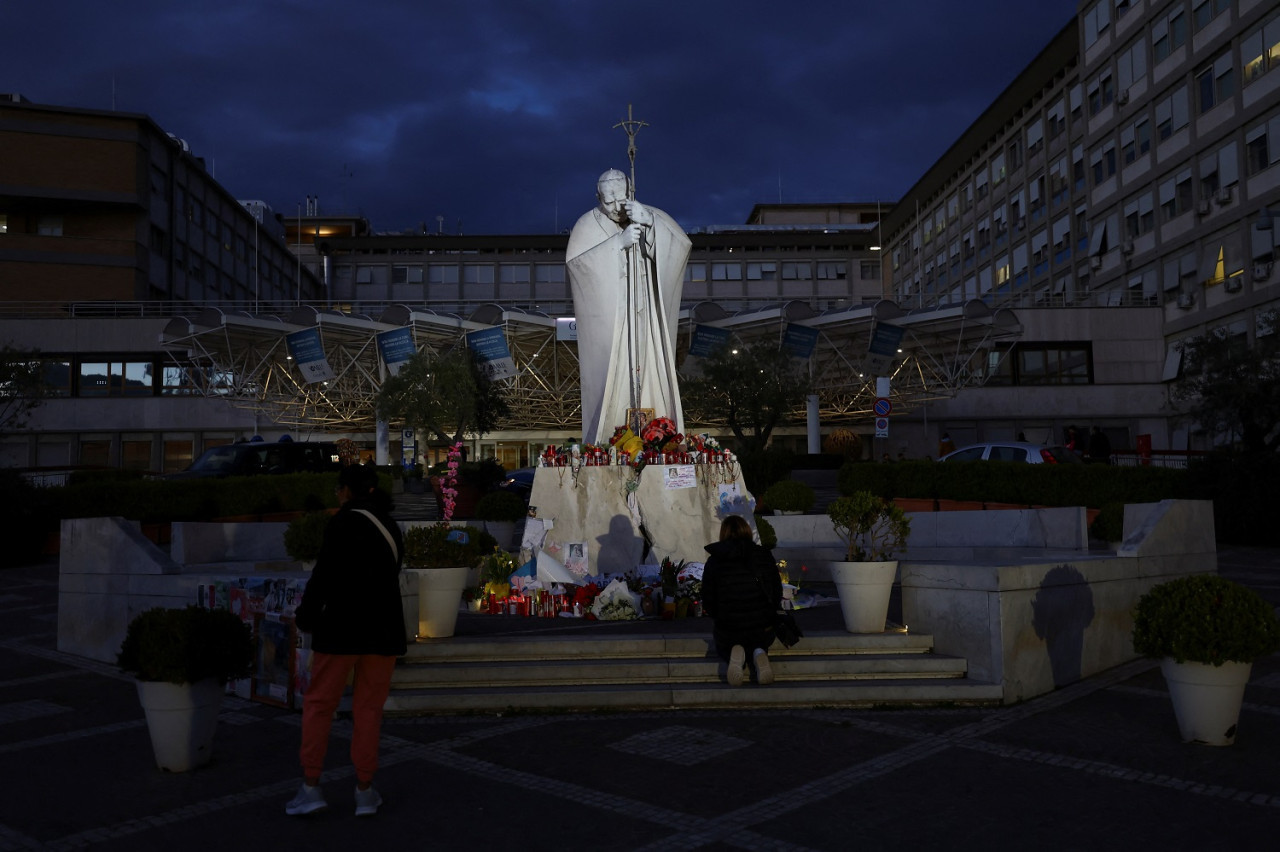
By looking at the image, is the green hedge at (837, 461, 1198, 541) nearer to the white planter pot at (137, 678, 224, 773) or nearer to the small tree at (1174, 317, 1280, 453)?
the small tree at (1174, 317, 1280, 453)

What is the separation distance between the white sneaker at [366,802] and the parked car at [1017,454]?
17.8 metres

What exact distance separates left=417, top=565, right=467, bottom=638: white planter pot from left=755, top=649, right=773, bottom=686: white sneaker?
103 inches

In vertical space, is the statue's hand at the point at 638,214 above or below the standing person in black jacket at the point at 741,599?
above

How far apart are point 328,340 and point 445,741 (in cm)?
3772

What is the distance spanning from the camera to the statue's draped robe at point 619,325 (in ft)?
41.4

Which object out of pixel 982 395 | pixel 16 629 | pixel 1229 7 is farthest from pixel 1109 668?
pixel 982 395

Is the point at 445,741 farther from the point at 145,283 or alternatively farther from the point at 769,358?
the point at 145,283

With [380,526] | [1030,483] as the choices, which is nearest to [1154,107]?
[1030,483]

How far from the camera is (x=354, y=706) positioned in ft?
16.6

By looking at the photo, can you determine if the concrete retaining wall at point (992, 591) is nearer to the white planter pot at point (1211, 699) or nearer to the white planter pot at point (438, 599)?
the white planter pot at point (438, 599)

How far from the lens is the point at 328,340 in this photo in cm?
4181

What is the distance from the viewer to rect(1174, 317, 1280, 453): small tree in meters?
21.3

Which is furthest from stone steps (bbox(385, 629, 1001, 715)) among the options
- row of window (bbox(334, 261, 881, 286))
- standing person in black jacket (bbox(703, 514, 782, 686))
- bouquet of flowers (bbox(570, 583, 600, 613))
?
row of window (bbox(334, 261, 881, 286))

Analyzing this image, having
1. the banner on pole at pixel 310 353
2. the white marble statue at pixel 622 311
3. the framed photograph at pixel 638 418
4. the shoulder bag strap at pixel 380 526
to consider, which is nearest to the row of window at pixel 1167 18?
the white marble statue at pixel 622 311
